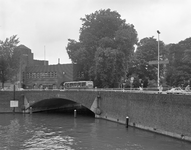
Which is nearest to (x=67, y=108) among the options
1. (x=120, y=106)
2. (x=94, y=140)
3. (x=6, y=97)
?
(x=6, y=97)

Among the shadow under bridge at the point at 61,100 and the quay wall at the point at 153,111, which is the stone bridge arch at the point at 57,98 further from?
the quay wall at the point at 153,111

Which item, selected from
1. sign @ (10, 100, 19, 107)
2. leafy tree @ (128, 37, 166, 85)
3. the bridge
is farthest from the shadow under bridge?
leafy tree @ (128, 37, 166, 85)

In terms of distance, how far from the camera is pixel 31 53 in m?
88.8

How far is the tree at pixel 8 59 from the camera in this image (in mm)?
57906

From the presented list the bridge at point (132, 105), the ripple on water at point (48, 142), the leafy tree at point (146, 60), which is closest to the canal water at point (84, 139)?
the ripple on water at point (48, 142)

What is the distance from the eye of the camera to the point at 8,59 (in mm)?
58656

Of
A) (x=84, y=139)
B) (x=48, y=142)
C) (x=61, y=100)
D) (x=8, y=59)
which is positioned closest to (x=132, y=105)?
(x=84, y=139)

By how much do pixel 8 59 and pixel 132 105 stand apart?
35.3 metres

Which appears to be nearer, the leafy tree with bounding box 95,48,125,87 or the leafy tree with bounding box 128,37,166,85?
the leafy tree with bounding box 95,48,125,87

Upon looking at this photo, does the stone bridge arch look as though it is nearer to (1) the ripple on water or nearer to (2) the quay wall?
(2) the quay wall

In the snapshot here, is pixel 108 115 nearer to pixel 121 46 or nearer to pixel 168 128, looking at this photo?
pixel 168 128

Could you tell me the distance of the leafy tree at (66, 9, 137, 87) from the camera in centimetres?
5712

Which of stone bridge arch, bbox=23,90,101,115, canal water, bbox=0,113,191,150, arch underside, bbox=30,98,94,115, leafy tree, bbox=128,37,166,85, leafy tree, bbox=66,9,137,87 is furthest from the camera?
leafy tree, bbox=128,37,166,85

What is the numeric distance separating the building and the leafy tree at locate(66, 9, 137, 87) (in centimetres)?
764
